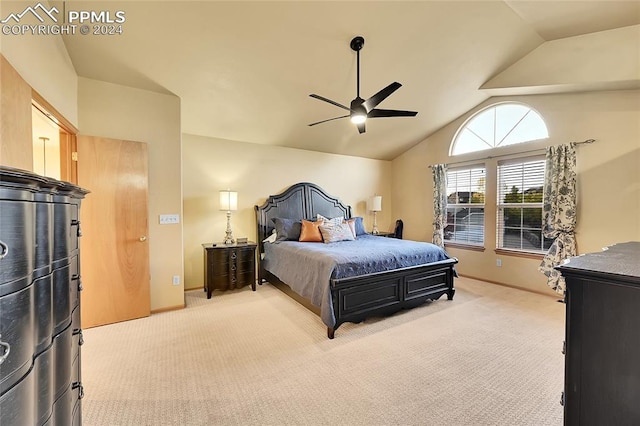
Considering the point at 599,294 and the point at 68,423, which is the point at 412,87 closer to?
the point at 599,294

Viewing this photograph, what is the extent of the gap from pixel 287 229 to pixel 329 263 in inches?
69.8

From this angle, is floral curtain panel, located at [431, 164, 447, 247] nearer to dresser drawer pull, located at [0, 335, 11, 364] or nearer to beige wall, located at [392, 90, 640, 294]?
beige wall, located at [392, 90, 640, 294]

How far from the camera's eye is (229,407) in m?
1.79

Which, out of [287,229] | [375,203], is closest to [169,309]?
[287,229]

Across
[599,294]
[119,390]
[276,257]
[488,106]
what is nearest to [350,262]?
[276,257]

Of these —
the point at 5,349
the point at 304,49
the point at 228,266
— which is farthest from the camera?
the point at 228,266

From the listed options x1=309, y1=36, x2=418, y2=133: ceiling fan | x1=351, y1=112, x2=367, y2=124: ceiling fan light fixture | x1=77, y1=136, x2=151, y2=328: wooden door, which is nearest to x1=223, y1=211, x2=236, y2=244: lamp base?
x1=77, y1=136, x2=151, y2=328: wooden door

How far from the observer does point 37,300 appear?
2.83 ft

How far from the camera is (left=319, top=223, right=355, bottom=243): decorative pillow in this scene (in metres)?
4.28

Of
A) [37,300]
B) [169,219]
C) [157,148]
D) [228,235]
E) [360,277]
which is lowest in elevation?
[360,277]

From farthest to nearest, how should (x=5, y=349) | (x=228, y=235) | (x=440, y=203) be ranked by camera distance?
(x=440, y=203)
(x=228, y=235)
(x=5, y=349)

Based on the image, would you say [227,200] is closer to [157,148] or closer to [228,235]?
[228,235]

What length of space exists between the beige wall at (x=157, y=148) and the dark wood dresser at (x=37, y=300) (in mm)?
2354

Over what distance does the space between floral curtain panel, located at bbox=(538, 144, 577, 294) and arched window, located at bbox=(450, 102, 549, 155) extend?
1.54ft
